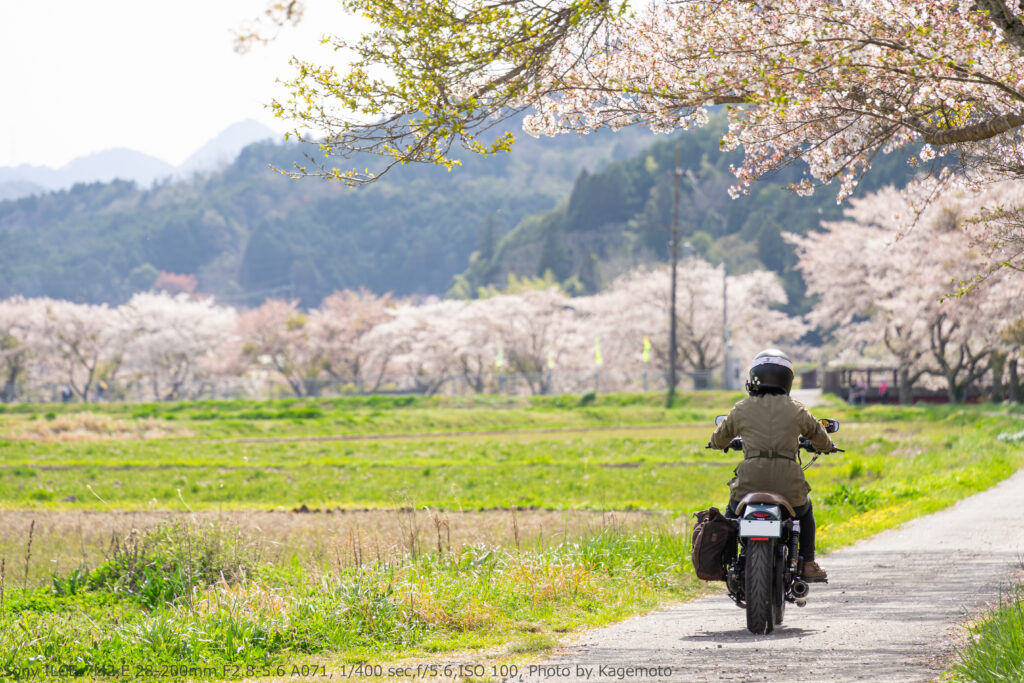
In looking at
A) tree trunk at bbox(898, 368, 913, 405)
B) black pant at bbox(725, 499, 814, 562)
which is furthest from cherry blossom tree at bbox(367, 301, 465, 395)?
black pant at bbox(725, 499, 814, 562)

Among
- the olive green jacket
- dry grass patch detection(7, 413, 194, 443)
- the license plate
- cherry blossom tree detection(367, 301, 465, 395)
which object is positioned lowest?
dry grass patch detection(7, 413, 194, 443)

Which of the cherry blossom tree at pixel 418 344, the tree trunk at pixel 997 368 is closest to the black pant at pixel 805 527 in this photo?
the tree trunk at pixel 997 368

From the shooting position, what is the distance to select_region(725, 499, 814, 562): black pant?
22.3ft

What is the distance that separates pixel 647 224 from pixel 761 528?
11503cm

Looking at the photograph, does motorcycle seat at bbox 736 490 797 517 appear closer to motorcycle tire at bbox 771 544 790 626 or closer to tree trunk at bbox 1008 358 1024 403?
motorcycle tire at bbox 771 544 790 626

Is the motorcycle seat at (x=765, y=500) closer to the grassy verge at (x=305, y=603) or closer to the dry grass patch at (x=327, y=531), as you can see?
the grassy verge at (x=305, y=603)

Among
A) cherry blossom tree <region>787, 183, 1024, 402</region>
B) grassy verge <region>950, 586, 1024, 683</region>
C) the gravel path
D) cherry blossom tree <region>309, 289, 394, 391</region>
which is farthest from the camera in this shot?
cherry blossom tree <region>309, 289, 394, 391</region>

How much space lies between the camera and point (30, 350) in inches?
2854

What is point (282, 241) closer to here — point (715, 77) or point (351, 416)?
point (351, 416)

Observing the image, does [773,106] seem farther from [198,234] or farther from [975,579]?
[198,234]

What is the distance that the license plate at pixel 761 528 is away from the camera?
635 cm

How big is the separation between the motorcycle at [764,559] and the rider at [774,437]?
3.6 inches

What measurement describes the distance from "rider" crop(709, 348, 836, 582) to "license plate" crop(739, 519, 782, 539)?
0.99 ft

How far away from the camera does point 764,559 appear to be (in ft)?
20.9
